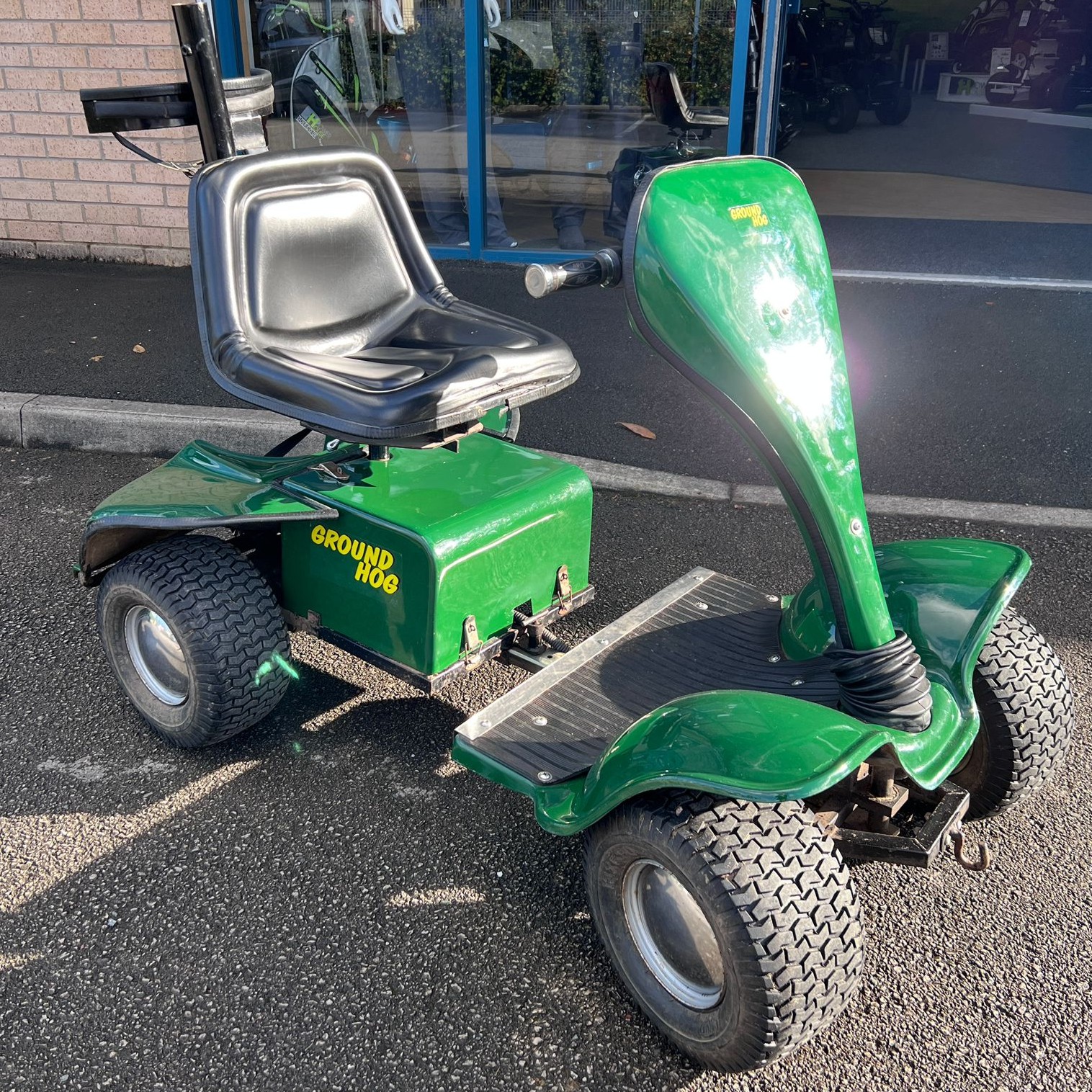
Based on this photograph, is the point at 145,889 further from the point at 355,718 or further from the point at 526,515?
the point at 526,515

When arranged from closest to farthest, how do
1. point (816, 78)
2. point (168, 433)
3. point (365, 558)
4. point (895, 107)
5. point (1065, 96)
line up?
1. point (365, 558)
2. point (168, 433)
3. point (816, 78)
4. point (895, 107)
5. point (1065, 96)

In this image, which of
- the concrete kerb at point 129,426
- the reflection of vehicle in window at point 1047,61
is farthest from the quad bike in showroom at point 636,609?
the reflection of vehicle in window at point 1047,61

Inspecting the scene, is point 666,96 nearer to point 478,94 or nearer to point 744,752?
point 478,94

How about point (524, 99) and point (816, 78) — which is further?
point (816, 78)

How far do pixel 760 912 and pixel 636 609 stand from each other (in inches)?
42.5

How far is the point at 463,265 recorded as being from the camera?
695cm

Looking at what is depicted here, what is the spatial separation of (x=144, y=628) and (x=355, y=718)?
0.59 m

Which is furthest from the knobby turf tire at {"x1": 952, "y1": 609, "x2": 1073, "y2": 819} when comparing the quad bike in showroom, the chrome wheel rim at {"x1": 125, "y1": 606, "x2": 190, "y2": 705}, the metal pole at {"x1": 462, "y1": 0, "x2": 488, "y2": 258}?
the metal pole at {"x1": 462, "y1": 0, "x2": 488, "y2": 258}

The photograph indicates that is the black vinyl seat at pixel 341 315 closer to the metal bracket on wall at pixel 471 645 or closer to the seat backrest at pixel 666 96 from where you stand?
the metal bracket on wall at pixel 471 645

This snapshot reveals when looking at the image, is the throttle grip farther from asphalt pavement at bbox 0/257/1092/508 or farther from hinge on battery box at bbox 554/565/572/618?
asphalt pavement at bbox 0/257/1092/508

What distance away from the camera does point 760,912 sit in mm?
1772

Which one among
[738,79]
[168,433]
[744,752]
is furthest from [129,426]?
[738,79]

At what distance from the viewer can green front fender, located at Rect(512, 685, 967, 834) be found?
1751 mm

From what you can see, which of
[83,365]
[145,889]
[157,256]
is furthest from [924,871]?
[157,256]
